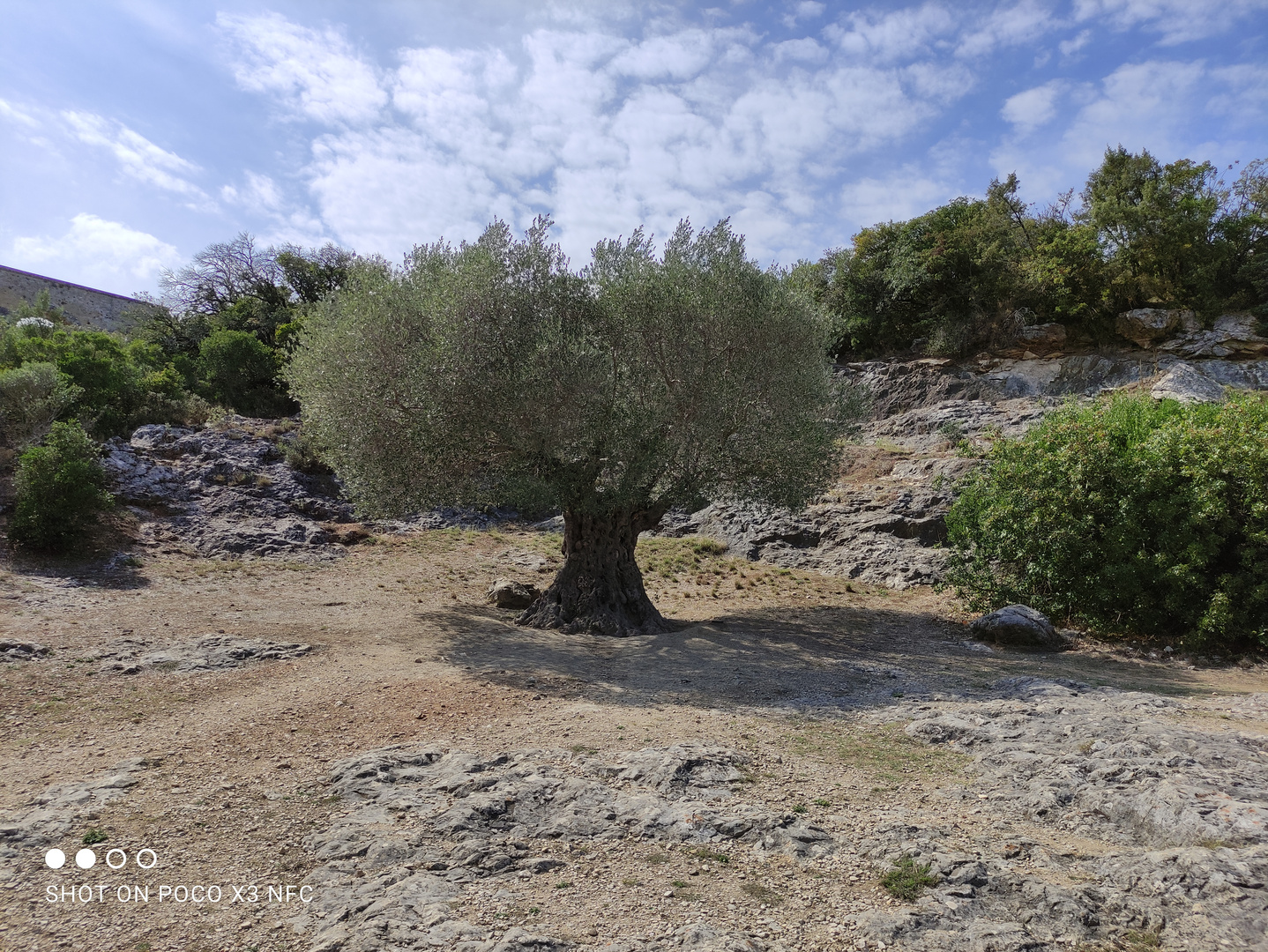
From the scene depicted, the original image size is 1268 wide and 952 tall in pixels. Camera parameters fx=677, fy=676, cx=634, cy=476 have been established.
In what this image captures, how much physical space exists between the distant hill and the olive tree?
3712cm

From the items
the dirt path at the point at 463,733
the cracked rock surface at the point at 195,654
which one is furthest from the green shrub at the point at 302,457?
the cracked rock surface at the point at 195,654

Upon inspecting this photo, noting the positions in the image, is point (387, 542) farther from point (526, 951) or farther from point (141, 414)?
point (526, 951)

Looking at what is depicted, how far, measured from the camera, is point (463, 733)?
766 centimetres

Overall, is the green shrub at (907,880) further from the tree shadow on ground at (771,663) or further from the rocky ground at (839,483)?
the rocky ground at (839,483)

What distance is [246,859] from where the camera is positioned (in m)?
4.88

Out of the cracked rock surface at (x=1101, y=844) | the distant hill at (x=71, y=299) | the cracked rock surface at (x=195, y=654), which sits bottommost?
the cracked rock surface at (x=195, y=654)

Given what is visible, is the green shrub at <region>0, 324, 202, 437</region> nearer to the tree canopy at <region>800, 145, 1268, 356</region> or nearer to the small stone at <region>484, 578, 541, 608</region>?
the small stone at <region>484, 578, 541, 608</region>

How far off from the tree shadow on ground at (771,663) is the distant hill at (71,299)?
41268mm

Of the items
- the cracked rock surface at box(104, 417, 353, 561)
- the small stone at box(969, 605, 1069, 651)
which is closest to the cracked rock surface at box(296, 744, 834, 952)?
the small stone at box(969, 605, 1069, 651)

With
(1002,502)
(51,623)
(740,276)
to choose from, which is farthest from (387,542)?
(1002,502)

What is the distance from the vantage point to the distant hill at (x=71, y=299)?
38.8 meters

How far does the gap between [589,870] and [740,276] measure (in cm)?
1152

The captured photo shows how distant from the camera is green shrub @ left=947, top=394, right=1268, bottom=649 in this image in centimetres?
1180

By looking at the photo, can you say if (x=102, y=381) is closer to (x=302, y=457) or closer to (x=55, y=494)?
(x=302, y=457)
